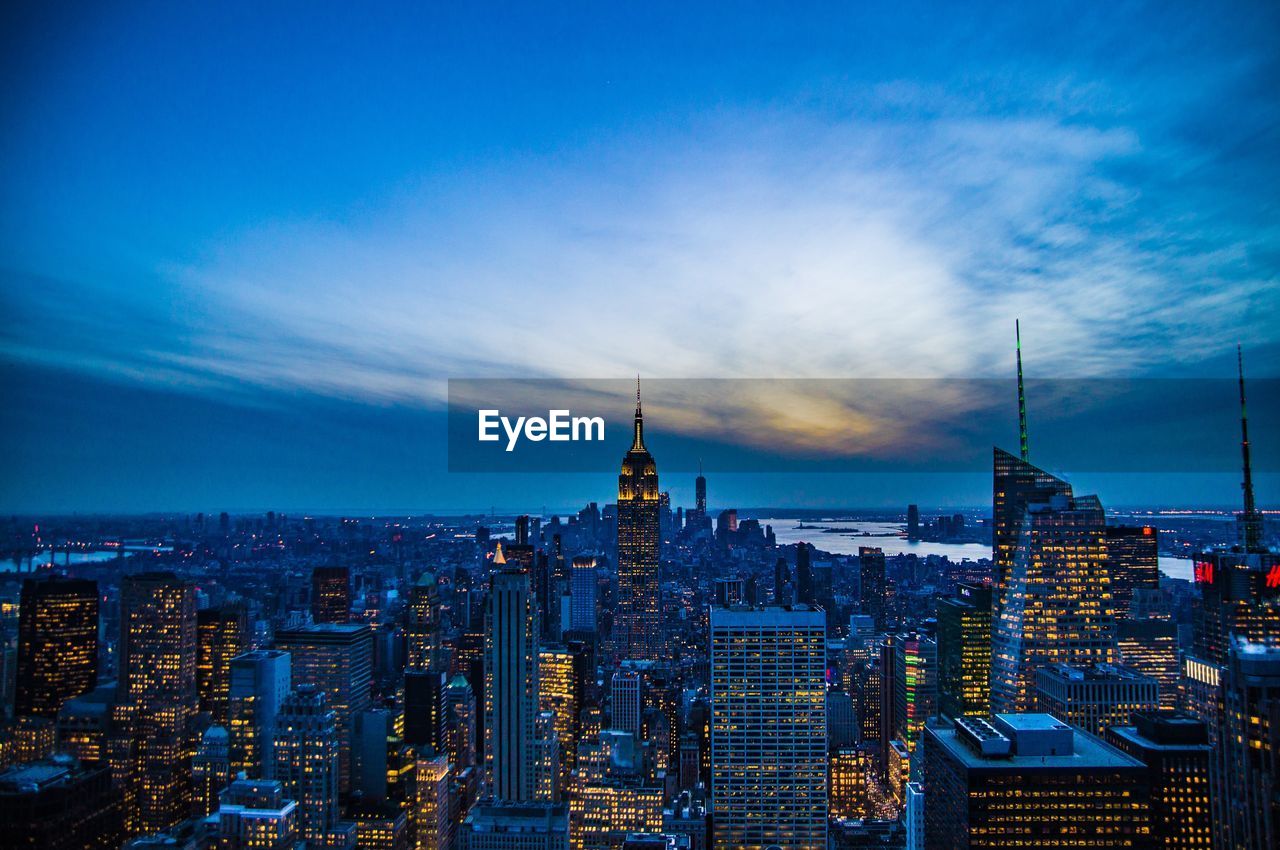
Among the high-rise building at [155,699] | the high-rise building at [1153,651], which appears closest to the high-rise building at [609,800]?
the high-rise building at [155,699]

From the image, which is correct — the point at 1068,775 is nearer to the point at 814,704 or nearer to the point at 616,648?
the point at 814,704

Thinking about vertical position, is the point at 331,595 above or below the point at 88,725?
above

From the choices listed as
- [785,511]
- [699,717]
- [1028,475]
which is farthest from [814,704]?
[785,511]

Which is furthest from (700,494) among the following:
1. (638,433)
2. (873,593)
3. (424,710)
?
(873,593)

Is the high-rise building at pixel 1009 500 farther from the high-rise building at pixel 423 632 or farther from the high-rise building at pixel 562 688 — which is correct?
the high-rise building at pixel 423 632

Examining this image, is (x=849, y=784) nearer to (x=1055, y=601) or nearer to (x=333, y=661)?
(x=1055, y=601)
